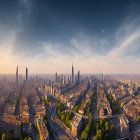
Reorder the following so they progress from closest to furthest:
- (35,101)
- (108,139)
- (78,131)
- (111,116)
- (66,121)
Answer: (108,139), (78,131), (66,121), (111,116), (35,101)

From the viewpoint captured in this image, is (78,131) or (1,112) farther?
(1,112)

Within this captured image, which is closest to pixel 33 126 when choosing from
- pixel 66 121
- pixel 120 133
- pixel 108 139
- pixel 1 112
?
pixel 66 121

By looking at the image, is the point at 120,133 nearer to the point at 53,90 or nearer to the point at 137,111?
the point at 137,111

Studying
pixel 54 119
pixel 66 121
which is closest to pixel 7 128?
pixel 54 119

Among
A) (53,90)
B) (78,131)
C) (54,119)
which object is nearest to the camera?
(78,131)

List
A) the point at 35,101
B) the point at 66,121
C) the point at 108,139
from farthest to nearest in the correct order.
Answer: the point at 35,101
the point at 66,121
the point at 108,139

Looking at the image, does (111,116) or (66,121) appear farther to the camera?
(111,116)

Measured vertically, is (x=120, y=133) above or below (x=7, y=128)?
below

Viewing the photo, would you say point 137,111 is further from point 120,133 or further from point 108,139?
point 108,139

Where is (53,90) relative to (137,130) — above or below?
above
